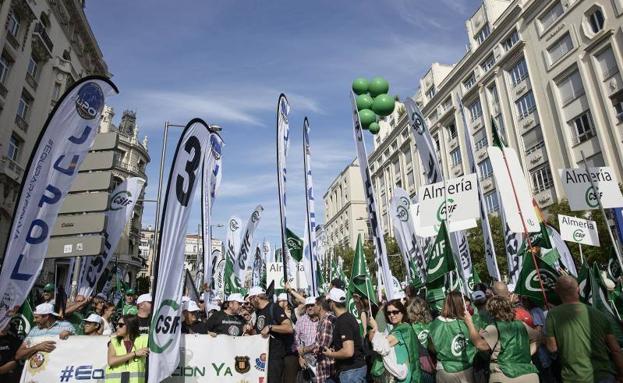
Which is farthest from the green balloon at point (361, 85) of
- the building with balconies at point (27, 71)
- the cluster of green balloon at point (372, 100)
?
the building with balconies at point (27, 71)

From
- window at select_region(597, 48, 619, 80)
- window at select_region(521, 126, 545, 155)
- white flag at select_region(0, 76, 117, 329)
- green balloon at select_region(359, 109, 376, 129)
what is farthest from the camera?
window at select_region(521, 126, 545, 155)

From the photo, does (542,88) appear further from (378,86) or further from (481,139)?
(378,86)

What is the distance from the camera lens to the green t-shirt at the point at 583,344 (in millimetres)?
3787

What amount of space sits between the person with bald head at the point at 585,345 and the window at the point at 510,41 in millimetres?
35478

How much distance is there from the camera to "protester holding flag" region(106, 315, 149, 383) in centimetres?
436

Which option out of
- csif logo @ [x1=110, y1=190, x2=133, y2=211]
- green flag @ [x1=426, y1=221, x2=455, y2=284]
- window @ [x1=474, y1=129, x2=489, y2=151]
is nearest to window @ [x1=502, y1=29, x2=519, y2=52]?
window @ [x1=474, y1=129, x2=489, y2=151]

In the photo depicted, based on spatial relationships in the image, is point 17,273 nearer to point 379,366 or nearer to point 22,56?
point 379,366

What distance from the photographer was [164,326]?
168 inches

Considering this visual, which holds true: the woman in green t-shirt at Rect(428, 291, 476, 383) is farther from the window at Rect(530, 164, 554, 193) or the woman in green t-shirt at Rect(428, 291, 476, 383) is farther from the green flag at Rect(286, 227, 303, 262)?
the window at Rect(530, 164, 554, 193)

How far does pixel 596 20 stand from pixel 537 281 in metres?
28.7

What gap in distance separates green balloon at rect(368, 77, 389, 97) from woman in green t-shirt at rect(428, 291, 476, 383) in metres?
14.2

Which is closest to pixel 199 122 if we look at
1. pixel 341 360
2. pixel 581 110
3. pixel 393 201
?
pixel 341 360

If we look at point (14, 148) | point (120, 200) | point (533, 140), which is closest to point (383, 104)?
point (120, 200)

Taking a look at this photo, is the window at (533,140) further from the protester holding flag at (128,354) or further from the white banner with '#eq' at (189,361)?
the protester holding flag at (128,354)
